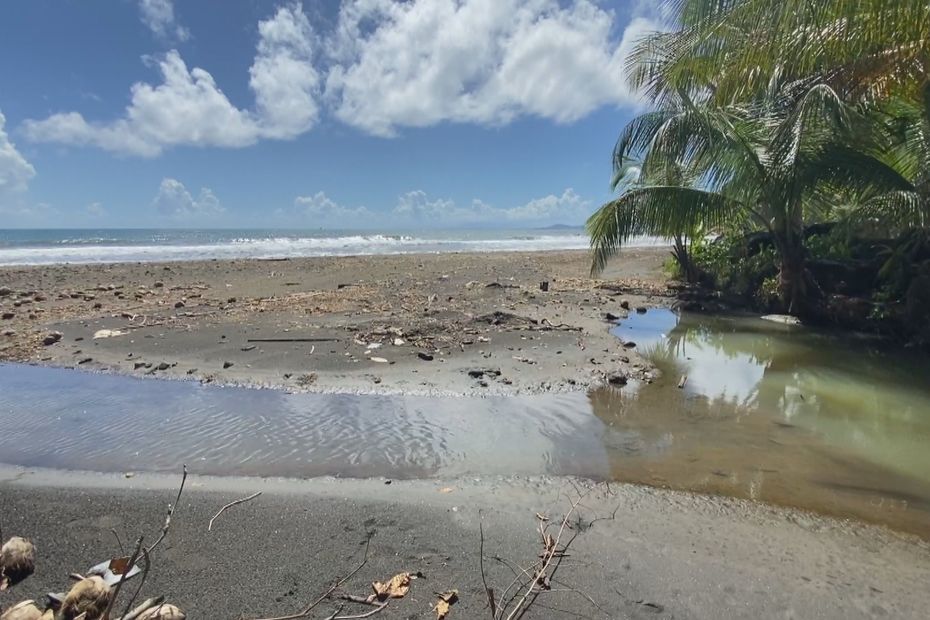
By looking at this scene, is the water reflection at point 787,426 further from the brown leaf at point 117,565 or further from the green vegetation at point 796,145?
the brown leaf at point 117,565

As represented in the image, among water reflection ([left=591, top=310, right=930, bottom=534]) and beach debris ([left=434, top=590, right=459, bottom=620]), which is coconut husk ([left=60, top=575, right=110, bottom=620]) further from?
water reflection ([left=591, top=310, right=930, bottom=534])

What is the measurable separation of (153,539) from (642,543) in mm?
2932

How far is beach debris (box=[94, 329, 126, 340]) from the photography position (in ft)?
27.3

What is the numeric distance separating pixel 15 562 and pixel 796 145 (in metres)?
10.8

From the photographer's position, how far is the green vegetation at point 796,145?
721 cm

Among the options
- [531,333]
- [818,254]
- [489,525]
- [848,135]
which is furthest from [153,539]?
[818,254]

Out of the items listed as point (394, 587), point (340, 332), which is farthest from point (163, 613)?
point (340, 332)

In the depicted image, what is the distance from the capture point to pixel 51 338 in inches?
319

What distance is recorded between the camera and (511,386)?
6.28 metres

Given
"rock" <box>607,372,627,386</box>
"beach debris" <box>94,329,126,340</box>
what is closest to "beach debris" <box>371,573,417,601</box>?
"rock" <box>607,372,627,386</box>

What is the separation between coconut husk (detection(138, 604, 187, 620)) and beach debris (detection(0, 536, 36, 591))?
1004mm

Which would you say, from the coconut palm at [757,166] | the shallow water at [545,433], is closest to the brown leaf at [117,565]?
the shallow water at [545,433]

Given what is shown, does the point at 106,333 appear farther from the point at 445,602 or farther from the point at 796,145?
the point at 796,145

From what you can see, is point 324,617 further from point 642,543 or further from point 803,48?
point 803,48
